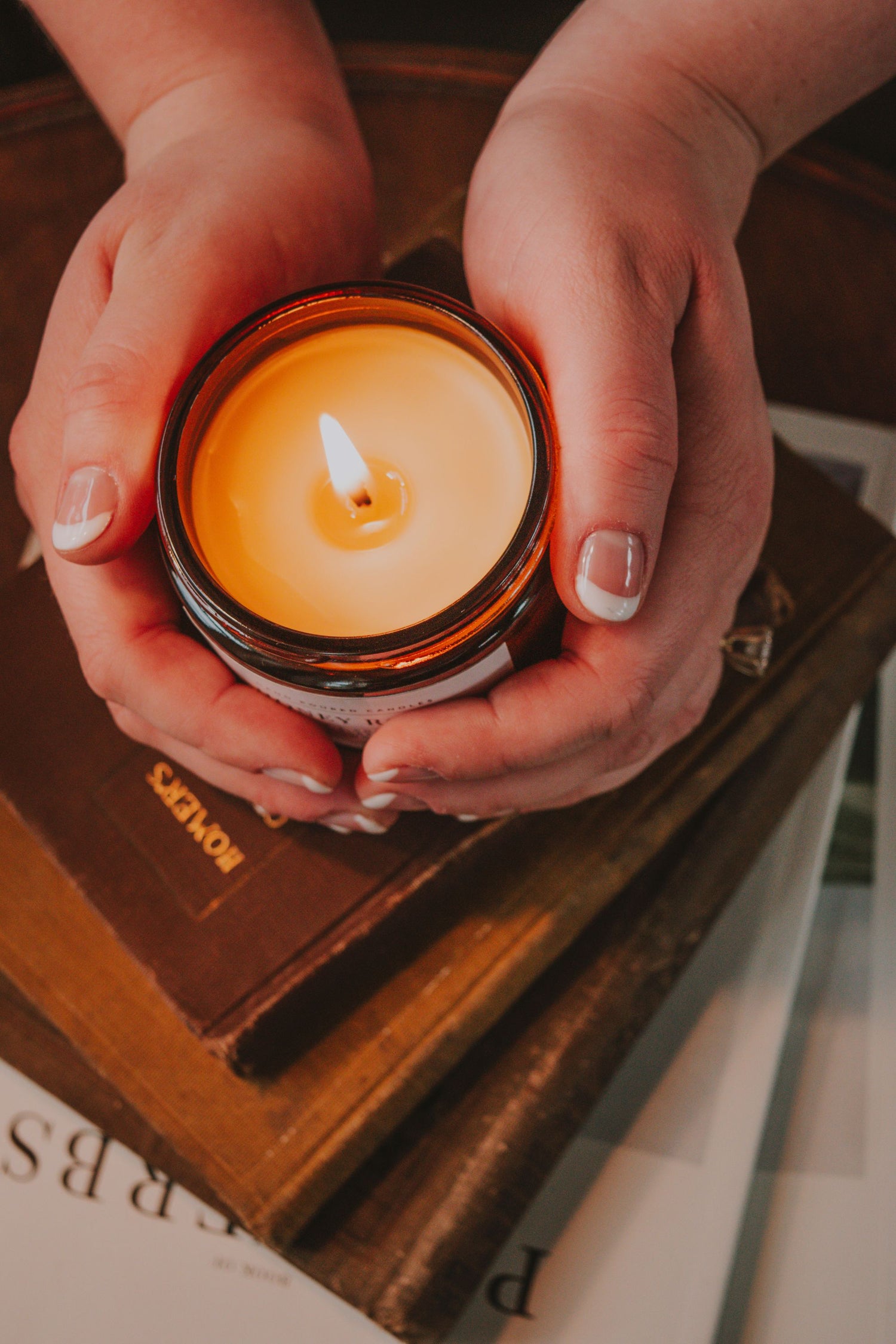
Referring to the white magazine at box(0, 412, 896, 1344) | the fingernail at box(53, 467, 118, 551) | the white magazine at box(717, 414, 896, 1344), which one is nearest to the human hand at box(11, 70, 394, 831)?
the fingernail at box(53, 467, 118, 551)

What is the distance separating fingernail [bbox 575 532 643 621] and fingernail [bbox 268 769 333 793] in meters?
0.16

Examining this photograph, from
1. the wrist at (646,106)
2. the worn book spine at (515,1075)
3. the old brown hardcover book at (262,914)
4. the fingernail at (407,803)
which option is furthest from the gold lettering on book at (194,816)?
the wrist at (646,106)

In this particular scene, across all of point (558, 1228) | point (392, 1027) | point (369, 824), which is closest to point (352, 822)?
point (369, 824)

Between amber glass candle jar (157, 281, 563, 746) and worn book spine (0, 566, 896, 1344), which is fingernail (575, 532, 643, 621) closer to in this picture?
amber glass candle jar (157, 281, 563, 746)

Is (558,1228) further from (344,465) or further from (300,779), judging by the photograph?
(344,465)

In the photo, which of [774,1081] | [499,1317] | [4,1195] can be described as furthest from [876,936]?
[4,1195]

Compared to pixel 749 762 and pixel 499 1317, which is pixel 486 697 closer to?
pixel 749 762

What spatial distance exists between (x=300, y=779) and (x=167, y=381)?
8.0 inches

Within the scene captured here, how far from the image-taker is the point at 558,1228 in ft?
2.13

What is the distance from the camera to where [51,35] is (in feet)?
2.01

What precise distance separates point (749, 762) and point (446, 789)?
321 mm

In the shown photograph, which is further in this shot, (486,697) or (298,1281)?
(298,1281)

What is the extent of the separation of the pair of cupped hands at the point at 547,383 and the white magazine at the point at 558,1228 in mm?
274

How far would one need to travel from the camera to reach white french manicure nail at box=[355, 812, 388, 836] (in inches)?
19.6
